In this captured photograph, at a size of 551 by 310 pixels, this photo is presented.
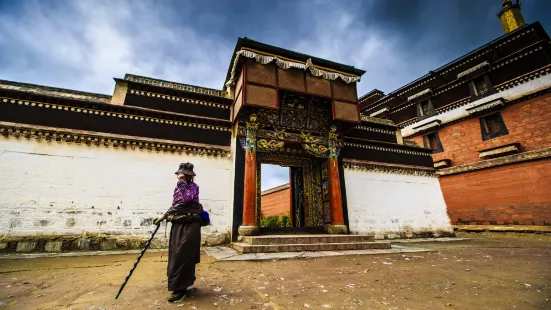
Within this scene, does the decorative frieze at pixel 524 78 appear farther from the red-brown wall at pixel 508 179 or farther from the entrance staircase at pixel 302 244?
the entrance staircase at pixel 302 244

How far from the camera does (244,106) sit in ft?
24.3

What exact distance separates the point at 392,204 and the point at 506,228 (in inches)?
229

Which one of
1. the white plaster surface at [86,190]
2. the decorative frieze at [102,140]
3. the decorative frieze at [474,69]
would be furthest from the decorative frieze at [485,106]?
the white plaster surface at [86,190]

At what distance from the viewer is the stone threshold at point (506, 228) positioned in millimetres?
9859

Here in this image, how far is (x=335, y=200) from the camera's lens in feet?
26.7

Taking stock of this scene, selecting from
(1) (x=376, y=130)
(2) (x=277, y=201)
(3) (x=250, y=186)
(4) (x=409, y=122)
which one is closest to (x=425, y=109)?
(4) (x=409, y=122)

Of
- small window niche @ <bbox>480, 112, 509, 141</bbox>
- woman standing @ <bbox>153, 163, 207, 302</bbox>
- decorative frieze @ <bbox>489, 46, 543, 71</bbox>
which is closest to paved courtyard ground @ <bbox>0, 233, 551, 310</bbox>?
woman standing @ <bbox>153, 163, 207, 302</bbox>

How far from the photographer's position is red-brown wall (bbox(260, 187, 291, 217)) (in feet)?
54.7

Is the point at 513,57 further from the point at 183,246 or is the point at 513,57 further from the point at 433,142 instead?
the point at 183,246

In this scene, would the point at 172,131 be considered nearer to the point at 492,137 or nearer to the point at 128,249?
the point at 128,249

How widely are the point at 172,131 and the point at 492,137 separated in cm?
1568

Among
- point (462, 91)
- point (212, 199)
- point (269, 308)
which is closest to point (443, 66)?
point (462, 91)

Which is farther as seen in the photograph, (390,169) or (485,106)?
(485,106)

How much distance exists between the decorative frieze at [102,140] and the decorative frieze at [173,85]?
2174 mm
